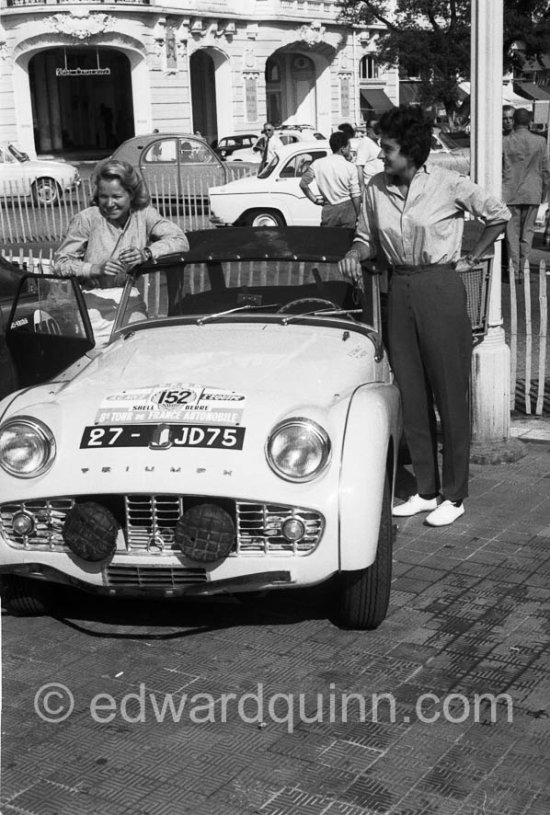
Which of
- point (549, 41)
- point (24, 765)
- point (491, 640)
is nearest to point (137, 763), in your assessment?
point (24, 765)

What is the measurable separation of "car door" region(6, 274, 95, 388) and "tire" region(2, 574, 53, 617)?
1.35 meters

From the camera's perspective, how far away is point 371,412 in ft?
15.0

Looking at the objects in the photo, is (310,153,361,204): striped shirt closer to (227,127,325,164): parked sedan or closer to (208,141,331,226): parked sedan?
(208,141,331,226): parked sedan

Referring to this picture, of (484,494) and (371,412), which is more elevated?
(371,412)

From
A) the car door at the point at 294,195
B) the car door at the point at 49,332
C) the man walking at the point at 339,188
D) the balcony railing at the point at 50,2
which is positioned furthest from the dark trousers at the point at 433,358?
the balcony railing at the point at 50,2

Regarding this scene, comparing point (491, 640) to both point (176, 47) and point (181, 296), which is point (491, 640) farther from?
point (176, 47)

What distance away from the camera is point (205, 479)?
427 centimetres

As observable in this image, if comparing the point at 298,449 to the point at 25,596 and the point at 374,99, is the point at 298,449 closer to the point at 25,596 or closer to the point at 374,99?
the point at 25,596

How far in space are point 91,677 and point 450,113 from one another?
4215 centimetres

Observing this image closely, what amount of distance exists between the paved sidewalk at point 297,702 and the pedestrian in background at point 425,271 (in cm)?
66

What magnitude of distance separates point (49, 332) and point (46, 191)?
2025 centimetres

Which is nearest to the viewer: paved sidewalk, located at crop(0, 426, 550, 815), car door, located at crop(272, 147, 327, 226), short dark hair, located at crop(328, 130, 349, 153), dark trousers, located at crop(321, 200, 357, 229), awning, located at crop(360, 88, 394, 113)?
paved sidewalk, located at crop(0, 426, 550, 815)

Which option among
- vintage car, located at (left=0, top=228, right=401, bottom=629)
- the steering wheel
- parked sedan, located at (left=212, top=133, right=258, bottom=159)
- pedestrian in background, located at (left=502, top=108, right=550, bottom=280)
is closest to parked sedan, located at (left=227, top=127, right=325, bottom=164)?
parked sedan, located at (left=212, top=133, right=258, bottom=159)

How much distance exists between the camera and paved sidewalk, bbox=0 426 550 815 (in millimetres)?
3514
